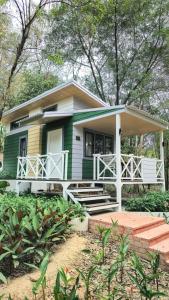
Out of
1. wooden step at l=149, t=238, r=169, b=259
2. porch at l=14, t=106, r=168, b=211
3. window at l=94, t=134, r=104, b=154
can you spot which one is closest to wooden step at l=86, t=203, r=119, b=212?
porch at l=14, t=106, r=168, b=211

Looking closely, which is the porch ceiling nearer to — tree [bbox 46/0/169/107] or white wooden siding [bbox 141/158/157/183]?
white wooden siding [bbox 141/158/157/183]

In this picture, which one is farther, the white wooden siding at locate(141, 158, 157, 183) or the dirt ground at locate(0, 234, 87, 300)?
the white wooden siding at locate(141, 158, 157, 183)

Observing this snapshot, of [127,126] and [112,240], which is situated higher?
[127,126]

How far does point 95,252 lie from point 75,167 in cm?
528

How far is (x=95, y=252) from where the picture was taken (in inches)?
182

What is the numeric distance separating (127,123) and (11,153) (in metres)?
7.59

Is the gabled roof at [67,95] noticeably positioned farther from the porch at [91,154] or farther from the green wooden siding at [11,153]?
the green wooden siding at [11,153]

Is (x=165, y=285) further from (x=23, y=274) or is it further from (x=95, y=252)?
(x=23, y=274)

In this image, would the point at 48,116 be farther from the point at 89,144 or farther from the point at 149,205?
the point at 149,205

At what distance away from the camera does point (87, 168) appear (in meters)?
10.3

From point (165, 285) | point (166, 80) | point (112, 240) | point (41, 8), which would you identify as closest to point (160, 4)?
point (166, 80)

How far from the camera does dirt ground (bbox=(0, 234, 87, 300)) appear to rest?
10.8 feet

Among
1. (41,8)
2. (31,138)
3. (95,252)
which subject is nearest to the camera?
(95,252)

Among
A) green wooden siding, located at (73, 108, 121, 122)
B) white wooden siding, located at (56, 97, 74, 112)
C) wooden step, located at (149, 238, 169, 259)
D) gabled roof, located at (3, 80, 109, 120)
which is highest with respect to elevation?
gabled roof, located at (3, 80, 109, 120)
